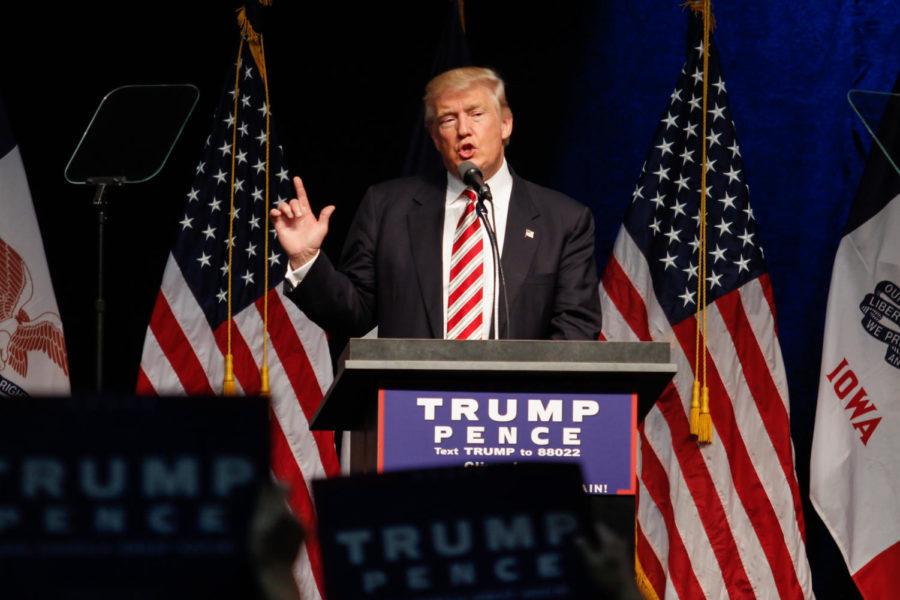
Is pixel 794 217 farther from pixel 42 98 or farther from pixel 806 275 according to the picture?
pixel 42 98

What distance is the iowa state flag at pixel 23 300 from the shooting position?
473 cm

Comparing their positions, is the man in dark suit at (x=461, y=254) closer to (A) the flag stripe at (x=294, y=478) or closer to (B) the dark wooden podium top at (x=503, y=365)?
(B) the dark wooden podium top at (x=503, y=365)

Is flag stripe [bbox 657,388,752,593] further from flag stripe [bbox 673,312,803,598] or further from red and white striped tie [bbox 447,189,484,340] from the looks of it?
red and white striped tie [bbox 447,189,484,340]

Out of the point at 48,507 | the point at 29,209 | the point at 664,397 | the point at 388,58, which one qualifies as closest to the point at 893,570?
the point at 664,397

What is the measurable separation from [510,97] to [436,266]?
2153 millimetres

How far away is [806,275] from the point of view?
5.29 meters

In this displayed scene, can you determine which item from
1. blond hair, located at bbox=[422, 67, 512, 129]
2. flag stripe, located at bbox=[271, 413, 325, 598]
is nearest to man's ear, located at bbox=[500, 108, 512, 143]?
blond hair, located at bbox=[422, 67, 512, 129]

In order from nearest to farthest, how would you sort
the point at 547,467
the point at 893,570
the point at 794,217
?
the point at 547,467 → the point at 893,570 → the point at 794,217

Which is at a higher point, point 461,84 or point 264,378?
point 461,84

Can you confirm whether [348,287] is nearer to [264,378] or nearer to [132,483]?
[264,378]

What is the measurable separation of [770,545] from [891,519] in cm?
40

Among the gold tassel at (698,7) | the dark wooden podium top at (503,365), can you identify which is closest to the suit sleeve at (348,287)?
the dark wooden podium top at (503,365)

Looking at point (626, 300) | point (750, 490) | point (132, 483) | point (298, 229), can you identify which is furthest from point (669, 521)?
point (132, 483)

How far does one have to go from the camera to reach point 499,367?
8.11 feet
